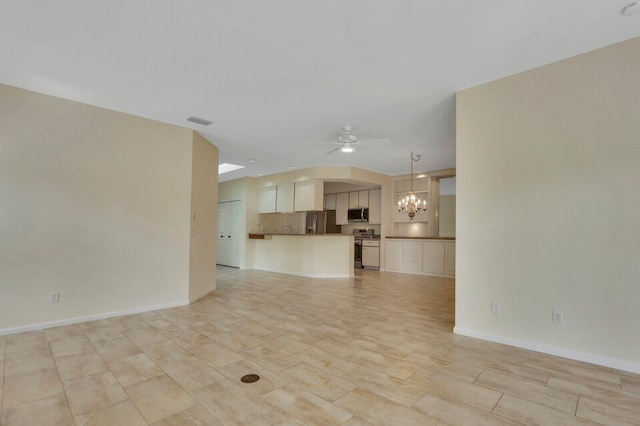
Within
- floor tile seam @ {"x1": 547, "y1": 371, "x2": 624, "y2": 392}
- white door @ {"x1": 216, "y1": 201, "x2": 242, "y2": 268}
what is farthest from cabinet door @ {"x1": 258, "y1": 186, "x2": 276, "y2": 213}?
floor tile seam @ {"x1": 547, "y1": 371, "x2": 624, "y2": 392}

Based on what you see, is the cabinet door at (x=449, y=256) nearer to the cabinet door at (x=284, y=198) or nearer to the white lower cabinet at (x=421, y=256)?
the white lower cabinet at (x=421, y=256)

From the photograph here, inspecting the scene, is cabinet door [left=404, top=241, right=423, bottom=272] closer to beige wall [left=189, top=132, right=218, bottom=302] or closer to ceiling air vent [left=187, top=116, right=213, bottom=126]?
beige wall [left=189, top=132, right=218, bottom=302]

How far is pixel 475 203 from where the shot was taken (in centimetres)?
331

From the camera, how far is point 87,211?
3799 mm

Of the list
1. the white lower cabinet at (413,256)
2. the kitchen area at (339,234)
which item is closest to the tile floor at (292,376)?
the kitchen area at (339,234)

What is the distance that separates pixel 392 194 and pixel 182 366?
24.1ft

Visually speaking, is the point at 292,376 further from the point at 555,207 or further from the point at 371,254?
the point at 371,254

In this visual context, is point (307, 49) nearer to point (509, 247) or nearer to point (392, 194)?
point (509, 247)

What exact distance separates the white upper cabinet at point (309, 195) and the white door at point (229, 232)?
2.00 m

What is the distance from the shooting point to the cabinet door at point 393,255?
8.29m

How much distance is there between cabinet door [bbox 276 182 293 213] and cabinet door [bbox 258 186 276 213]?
173 millimetres

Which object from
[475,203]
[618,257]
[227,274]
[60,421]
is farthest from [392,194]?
[60,421]

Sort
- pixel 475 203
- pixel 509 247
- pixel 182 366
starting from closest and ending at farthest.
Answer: pixel 182 366 < pixel 509 247 < pixel 475 203

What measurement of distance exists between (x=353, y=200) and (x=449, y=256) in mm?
3298
